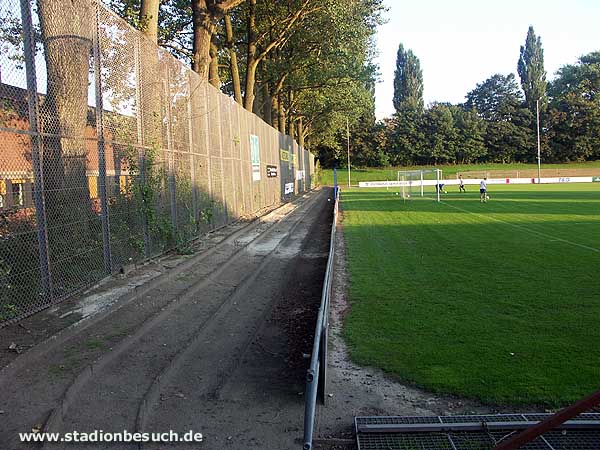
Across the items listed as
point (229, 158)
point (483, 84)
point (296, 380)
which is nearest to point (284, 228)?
point (229, 158)

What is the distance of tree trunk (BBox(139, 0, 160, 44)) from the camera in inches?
486

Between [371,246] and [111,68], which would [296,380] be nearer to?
[111,68]

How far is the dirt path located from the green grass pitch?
1.10 metres

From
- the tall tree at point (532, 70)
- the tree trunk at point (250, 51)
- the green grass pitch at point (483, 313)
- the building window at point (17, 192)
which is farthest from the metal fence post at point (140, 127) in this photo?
the tall tree at point (532, 70)

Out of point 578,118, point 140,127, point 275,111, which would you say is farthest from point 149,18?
point 578,118

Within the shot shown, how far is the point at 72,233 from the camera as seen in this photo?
7734mm

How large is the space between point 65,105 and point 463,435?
652 centimetres

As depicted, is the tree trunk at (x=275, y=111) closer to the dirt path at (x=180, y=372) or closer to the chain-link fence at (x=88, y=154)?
the chain-link fence at (x=88, y=154)

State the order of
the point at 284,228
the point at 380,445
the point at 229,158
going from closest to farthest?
1. the point at 380,445
2. the point at 229,158
3. the point at 284,228

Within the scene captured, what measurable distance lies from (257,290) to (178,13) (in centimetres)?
2401

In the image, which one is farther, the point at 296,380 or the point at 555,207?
the point at 555,207

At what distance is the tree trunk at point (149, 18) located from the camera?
12352 mm

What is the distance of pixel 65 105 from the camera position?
25.4 feet

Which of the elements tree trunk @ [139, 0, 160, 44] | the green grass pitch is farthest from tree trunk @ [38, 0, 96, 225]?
the green grass pitch
